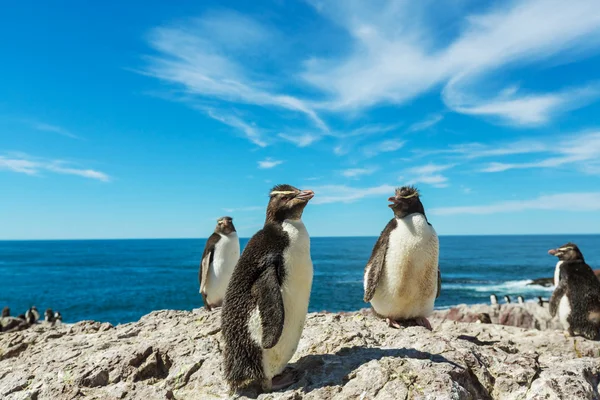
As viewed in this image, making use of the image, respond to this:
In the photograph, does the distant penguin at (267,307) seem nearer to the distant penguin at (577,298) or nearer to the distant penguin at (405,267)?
the distant penguin at (405,267)

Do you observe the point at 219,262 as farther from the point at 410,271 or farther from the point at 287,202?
the point at 287,202

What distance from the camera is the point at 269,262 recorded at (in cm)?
484

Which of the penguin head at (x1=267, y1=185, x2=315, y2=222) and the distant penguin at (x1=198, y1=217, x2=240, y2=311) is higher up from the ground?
the penguin head at (x1=267, y1=185, x2=315, y2=222)

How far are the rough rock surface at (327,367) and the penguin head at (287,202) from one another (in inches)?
67.2

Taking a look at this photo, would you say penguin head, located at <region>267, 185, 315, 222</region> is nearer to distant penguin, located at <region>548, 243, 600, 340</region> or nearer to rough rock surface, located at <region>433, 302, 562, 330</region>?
distant penguin, located at <region>548, 243, 600, 340</region>

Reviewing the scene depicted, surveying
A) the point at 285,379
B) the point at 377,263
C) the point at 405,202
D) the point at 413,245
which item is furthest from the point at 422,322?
the point at 285,379

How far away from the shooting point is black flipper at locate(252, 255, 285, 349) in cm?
457

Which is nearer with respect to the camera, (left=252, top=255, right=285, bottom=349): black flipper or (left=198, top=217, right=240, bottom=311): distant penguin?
(left=252, top=255, right=285, bottom=349): black flipper


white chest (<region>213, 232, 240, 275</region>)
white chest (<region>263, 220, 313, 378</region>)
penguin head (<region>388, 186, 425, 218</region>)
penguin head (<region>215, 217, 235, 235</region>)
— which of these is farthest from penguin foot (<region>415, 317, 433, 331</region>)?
penguin head (<region>215, 217, 235, 235</region>)

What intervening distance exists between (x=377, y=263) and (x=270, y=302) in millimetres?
3180

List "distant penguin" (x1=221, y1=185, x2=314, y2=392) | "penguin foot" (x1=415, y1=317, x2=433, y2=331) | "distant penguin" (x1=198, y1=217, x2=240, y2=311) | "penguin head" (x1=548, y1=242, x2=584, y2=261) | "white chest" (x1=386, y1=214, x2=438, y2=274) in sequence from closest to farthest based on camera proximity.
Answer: "distant penguin" (x1=221, y1=185, x2=314, y2=392) → "white chest" (x1=386, y1=214, x2=438, y2=274) → "penguin foot" (x1=415, y1=317, x2=433, y2=331) → "penguin head" (x1=548, y1=242, x2=584, y2=261) → "distant penguin" (x1=198, y1=217, x2=240, y2=311)

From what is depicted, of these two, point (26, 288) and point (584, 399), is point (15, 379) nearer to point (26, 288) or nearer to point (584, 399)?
point (584, 399)

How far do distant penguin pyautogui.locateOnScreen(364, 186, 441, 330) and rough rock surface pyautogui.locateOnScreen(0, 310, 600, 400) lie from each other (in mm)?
484

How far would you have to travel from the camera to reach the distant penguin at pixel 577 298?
32.3ft
